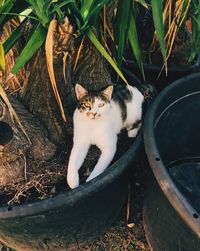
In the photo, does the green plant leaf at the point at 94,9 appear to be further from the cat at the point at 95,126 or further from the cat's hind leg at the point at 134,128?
the cat's hind leg at the point at 134,128

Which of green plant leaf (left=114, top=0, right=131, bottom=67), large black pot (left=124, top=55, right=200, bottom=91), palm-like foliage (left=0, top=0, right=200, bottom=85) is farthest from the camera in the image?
large black pot (left=124, top=55, right=200, bottom=91)

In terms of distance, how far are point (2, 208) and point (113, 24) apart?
71 cm

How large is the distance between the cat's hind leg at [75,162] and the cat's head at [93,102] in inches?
5.0

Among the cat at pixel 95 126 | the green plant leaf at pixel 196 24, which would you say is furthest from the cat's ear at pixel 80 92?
the green plant leaf at pixel 196 24

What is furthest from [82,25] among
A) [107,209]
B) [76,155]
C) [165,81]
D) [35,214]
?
[165,81]

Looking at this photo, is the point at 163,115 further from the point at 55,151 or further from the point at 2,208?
the point at 2,208

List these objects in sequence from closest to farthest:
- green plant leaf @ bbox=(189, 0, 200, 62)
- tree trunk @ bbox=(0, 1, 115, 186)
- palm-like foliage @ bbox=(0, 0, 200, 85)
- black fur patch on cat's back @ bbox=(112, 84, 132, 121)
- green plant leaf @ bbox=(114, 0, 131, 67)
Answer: palm-like foliage @ bbox=(0, 0, 200, 85)
green plant leaf @ bbox=(114, 0, 131, 67)
tree trunk @ bbox=(0, 1, 115, 186)
green plant leaf @ bbox=(189, 0, 200, 62)
black fur patch on cat's back @ bbox=(112, 84, 132, 121)

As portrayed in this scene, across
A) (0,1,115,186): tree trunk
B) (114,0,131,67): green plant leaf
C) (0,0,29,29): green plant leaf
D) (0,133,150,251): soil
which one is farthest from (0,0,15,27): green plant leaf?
(0,133,150,251): soil

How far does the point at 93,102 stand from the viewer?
121 cm

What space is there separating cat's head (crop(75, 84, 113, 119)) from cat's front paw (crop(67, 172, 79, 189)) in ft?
0.69

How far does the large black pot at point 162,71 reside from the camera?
1652 mm

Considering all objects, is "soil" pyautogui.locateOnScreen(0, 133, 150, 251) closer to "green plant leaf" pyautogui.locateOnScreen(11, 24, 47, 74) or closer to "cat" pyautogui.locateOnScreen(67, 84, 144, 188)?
"cat" pyautogui.locateOnScreen(67, 84, 144, 188)

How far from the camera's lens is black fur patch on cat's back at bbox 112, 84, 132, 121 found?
1366mm

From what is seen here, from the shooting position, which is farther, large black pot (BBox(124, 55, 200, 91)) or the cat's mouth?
large black pot (BBox(124, 55, 200, 91))
